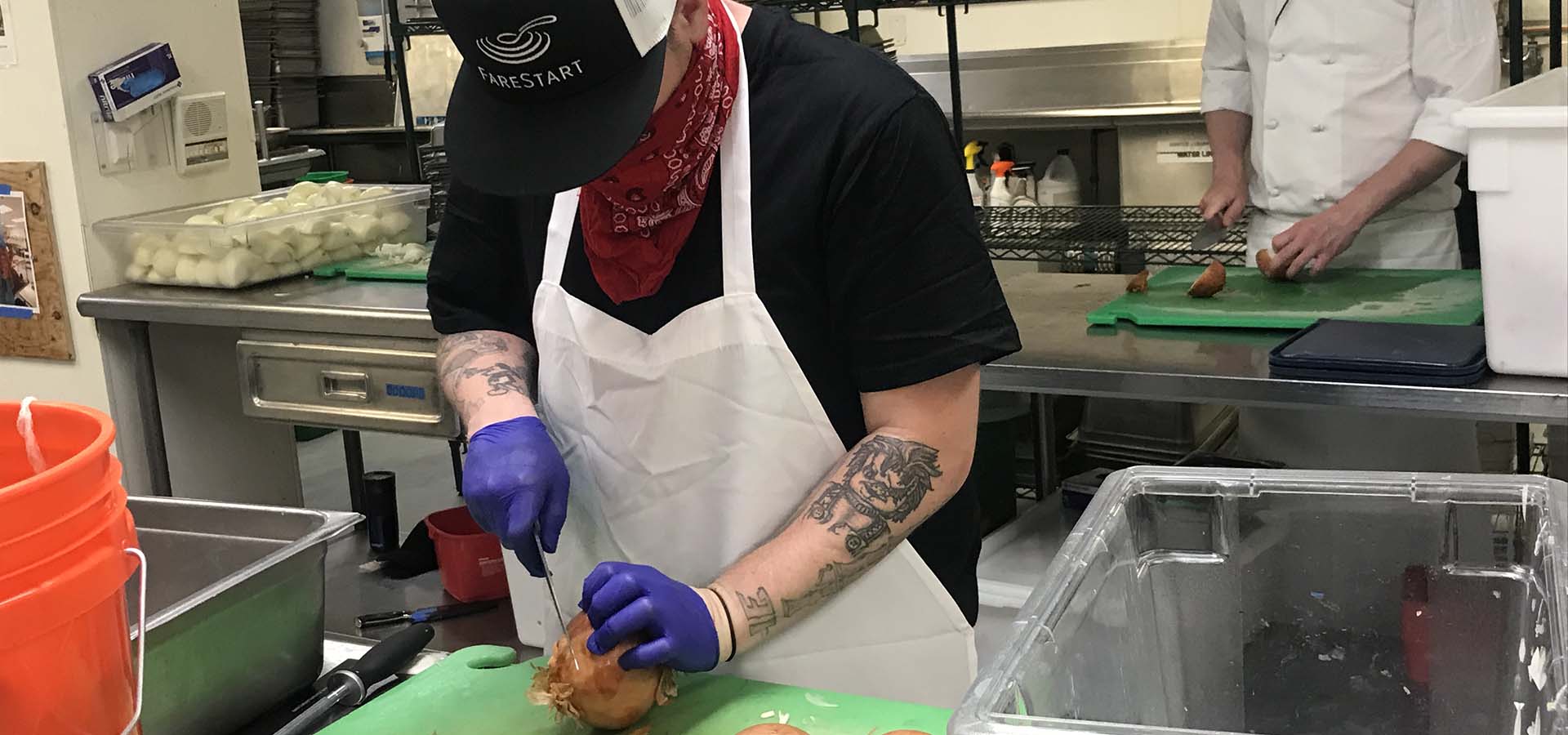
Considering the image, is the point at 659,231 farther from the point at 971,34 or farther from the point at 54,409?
the point at 971,34

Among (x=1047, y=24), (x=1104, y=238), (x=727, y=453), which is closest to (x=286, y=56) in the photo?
(x=1047, y=24)

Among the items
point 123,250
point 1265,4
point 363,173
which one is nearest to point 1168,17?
point 1265,4

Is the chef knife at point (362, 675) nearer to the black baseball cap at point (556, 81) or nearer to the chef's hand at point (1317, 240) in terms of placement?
the black baseball cap at point (556, 81)

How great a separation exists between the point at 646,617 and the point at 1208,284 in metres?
1.46

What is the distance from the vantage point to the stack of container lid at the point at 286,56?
243 inches

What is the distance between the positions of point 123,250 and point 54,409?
188cm

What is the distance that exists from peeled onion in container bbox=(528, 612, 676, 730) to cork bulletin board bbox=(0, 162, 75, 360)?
6.12 feet

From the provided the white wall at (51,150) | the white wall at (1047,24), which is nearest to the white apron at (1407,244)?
the white wall at (51,150)

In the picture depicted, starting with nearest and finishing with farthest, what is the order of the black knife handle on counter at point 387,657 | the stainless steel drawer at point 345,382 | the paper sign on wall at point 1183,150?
1. the black knife handle on counter at point 387,657
2. the stainless steel drawer at point 345,382
3. the paper sign on wall at point 1183,150

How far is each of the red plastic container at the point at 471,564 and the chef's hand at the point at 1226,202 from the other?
4.68 feet

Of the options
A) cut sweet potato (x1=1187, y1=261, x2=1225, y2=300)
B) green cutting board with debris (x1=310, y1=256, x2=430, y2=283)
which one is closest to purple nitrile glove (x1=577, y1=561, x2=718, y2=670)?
cut sweet potato (x1=1187, y1=261, x2=1225, y2=300)

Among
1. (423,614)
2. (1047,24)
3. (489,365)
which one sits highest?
(1047,24)

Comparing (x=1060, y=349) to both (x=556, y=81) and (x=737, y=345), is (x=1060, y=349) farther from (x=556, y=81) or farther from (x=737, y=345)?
(x=556, y=81)

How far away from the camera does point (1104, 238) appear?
279cm
